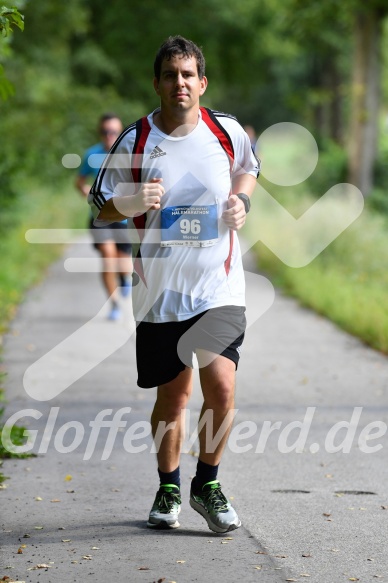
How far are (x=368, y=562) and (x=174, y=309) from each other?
53.3 inches

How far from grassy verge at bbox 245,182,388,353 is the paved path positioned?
48 cm

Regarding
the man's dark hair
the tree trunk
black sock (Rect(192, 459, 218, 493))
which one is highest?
the tree trunk

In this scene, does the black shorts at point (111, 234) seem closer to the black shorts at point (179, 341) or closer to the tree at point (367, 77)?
the black shorts at point (179, 341)

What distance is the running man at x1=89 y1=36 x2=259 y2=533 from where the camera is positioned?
520 centimetres

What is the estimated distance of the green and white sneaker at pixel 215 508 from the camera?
17.4ft

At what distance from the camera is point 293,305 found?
48.7 feet

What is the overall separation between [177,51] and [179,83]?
0.16 metres

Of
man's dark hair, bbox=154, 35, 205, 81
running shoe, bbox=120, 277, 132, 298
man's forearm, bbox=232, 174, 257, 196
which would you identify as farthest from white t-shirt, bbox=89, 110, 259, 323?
running shoe, bbox=120, 277, 132, 298

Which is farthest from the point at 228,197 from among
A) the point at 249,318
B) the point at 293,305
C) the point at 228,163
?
the point at 293,305

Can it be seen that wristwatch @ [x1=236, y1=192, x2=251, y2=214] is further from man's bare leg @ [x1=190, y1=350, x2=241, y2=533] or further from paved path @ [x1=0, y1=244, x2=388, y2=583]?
paved path @ [x1=0, y1=244, x2=388, y2=583]

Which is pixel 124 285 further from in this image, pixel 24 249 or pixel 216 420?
pixel 216 420

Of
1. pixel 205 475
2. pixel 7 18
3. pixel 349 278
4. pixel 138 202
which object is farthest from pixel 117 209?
pixel 349 278

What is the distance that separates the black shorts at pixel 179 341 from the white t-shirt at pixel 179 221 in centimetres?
5

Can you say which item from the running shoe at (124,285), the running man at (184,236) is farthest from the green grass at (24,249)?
the running man at (184,236)
